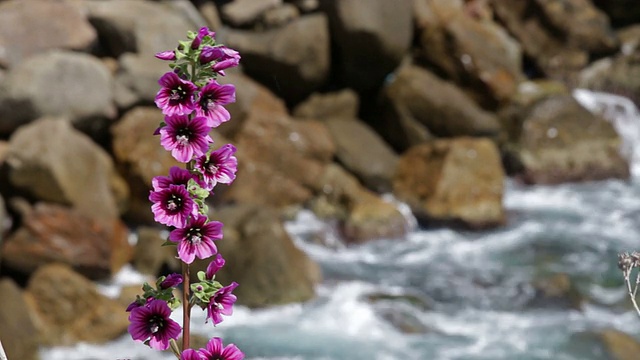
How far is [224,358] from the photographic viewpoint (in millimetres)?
1745

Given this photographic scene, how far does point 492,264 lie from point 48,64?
506cm

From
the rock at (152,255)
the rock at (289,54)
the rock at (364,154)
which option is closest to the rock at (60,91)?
the rock at (152,255)

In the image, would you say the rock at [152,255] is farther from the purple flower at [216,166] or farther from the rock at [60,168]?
the purple flower at [216,166]

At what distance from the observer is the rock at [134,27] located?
1076 cm

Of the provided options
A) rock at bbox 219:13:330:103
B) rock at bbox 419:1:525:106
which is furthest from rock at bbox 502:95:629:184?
rock at bbox 219:13:330:103

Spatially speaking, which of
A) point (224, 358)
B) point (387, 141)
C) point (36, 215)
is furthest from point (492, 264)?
point (224, 358)

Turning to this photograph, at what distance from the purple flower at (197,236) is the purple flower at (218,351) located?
0.16 m

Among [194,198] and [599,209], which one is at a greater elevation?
[599,209]

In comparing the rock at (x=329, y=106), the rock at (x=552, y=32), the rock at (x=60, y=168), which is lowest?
the rock at (x=60, y=168)

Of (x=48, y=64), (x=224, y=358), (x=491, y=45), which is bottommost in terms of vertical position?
(x=224, y=358)

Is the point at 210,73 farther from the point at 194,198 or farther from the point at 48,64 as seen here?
the point at 48,64

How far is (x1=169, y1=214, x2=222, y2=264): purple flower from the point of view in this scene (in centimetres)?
174

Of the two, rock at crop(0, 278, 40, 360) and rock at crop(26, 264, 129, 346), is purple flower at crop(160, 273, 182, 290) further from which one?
rock at crop(26, 264, 129, 346)

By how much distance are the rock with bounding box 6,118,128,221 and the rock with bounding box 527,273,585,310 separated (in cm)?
405
